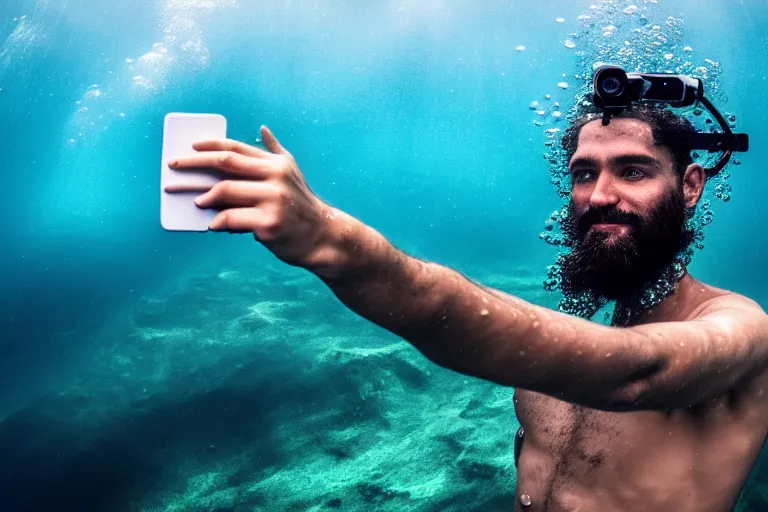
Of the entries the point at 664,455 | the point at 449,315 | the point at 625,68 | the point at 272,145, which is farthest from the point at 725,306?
the point at 625,68

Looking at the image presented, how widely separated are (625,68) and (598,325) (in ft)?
11.0

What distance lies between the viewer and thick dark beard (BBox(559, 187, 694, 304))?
7.38ft

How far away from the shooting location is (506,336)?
118 cm

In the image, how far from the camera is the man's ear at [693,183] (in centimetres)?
250

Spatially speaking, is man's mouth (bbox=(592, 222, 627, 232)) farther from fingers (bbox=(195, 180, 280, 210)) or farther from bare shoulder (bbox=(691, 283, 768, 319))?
fingers (bbox=(195, 180, 280, 210))

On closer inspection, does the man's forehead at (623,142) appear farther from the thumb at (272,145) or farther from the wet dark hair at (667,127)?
the thumb at (272,145)

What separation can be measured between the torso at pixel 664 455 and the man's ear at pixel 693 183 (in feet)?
1.60

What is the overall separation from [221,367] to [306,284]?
846 cm

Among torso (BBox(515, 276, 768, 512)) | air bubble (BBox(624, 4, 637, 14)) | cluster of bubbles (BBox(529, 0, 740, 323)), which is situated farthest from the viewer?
air bubble (BBox(624, 4, 637, 14))

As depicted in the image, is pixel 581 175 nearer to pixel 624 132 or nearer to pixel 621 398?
pixel 624 132

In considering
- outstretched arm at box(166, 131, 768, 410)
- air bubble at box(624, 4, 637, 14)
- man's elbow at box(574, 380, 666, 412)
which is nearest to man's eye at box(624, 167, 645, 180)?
outstretched arm at box(166, 131, 768, 410)

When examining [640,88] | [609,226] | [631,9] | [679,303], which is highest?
[631,9]

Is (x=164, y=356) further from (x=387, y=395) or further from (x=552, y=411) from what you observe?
(x=552, y=411)

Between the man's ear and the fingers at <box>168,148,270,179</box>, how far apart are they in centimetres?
234
